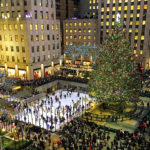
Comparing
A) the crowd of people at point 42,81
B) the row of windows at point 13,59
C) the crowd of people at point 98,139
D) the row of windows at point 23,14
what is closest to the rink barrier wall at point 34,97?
the crowd of people at point 42,81

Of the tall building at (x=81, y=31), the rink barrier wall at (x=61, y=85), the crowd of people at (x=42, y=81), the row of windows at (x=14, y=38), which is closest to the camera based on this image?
the crowd of people at (x=42, y=81)

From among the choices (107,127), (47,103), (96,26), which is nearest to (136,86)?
(107,127)

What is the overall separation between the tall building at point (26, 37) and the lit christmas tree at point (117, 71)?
2720cm

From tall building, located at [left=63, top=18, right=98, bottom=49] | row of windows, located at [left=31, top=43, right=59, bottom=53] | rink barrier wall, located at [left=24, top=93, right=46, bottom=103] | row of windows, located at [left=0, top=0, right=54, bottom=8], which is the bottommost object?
rink barrier wall, located at [left=24, top=93, right=46, bottom=103]

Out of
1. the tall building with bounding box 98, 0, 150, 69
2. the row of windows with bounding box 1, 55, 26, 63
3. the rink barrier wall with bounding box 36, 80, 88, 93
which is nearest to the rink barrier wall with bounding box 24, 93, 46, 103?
the rink barrier wall with bounding box 36, 80, 88, 93

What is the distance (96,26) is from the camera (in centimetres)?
6900

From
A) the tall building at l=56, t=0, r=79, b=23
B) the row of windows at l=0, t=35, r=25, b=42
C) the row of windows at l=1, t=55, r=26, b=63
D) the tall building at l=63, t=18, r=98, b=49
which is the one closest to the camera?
the row of windows at l=0, t=35, r=25, b=42

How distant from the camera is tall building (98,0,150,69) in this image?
2372 inches

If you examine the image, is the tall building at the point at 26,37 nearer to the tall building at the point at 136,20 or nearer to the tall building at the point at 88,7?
the tall building at the point at 136,20

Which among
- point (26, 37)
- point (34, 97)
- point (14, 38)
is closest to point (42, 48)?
point (26, 37)

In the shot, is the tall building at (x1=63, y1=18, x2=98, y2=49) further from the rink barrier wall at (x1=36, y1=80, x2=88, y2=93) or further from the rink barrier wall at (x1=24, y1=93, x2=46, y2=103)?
the rink barrier wall at (x1=24, y1=93, x2=46, y2=103)

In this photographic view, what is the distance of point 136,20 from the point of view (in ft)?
202

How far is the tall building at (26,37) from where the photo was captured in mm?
50031

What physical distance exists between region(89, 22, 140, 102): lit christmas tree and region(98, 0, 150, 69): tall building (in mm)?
36064
